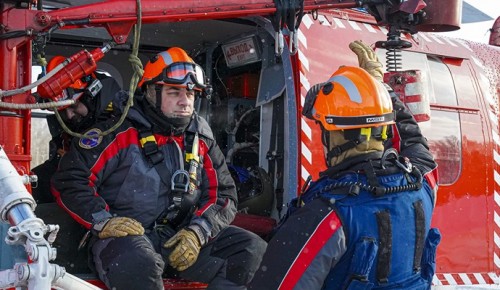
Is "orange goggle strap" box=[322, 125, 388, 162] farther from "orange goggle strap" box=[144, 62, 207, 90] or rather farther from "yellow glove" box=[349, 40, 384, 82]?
"orange goggle strap" box=[144, 62, 207, 90]

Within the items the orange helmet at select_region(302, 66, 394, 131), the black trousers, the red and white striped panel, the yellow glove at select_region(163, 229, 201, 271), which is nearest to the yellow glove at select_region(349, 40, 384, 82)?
the orange helmet at select_region(302, 66, 394, 131)

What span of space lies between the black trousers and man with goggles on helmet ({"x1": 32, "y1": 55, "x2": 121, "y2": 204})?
0.93m

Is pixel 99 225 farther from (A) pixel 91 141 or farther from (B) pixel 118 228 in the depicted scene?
(A) pixel 91 141

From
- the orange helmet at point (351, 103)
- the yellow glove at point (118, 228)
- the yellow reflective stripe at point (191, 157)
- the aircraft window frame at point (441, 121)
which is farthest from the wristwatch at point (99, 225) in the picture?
the aircraft window frame at point (441, 121)

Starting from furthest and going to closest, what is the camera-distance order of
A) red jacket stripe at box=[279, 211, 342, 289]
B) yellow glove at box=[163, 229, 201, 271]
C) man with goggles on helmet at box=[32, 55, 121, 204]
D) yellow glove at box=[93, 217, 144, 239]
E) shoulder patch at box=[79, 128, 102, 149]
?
man with goggles on helmet at box=[32, 55, 121, 204], shoulder patch at box=[79, 128, 102, 149], yellow glove at box=[163, 229, 201, 271], yellow glove at box=[93, 217, 144, 239], red jacket stripe at box=[279, 211, 342, 289]

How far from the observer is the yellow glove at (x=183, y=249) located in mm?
4262

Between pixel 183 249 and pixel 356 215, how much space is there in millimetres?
1579

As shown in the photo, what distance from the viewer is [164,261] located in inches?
A: 172

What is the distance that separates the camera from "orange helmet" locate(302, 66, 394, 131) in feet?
10.3

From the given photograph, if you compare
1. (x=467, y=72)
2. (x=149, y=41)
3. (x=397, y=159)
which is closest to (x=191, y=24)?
(x=149, y=41)

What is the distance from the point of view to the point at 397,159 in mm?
3180

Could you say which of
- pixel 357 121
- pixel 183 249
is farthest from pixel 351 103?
pixel 183 249

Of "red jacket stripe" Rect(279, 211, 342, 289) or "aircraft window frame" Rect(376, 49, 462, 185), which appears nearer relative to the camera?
"red jacket stripe" Rect(279, 211, 342, 289)

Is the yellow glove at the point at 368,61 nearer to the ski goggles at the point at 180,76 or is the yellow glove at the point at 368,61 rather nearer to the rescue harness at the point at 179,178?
the ski goggles at the point at 180,76
